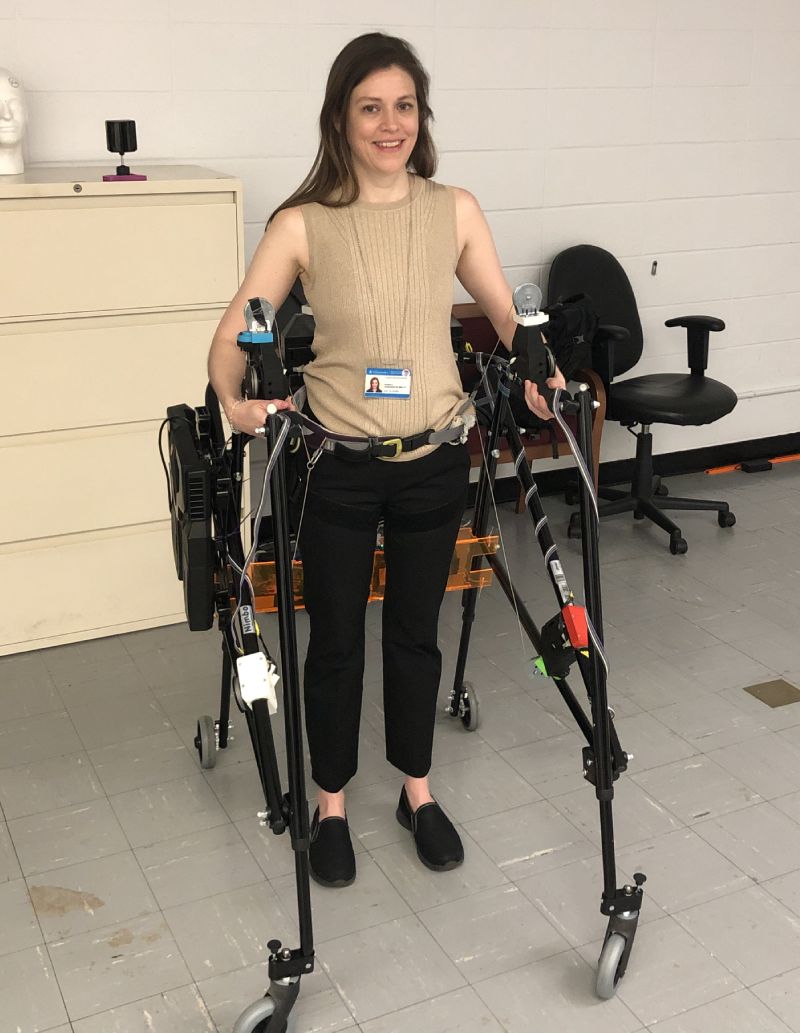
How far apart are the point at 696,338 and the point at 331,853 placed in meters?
2.58

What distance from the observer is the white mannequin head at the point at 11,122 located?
302 centimetres

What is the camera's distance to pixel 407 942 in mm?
2252

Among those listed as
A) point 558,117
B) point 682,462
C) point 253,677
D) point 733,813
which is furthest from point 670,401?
point 253,677

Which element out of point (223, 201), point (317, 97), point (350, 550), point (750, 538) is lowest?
point (750, 538)

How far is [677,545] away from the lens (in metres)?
4.09

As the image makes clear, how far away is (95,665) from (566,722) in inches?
50.9

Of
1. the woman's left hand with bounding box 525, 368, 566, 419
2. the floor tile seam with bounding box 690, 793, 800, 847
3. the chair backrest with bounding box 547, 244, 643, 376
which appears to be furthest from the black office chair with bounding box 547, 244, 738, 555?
the woman's left hand with bounding box 525, 368, 566, 419

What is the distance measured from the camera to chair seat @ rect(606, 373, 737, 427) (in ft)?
13.2

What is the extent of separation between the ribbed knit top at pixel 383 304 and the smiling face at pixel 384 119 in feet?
0.30

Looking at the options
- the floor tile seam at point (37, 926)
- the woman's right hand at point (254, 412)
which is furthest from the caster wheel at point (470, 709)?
the woman's right hand at point (254, 412)

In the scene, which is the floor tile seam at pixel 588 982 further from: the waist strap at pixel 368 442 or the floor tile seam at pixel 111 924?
the waist strap at pixel 368 442

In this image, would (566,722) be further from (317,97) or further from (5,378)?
(317,97)

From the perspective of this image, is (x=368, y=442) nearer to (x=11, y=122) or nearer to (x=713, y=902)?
(x=713, y=902)

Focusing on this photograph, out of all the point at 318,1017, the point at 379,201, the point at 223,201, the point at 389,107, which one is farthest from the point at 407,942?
the point at 223,201
